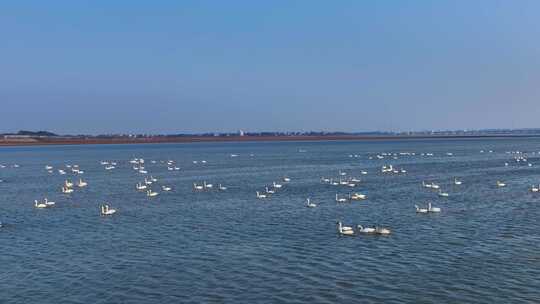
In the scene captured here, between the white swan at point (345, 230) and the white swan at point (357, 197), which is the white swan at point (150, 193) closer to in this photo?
the white swan at point (357, 197)

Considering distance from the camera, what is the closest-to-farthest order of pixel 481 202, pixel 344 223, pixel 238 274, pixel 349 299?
pixel 349 299 < pixel 238 274 < pixel 344 223 < pixel 481 202

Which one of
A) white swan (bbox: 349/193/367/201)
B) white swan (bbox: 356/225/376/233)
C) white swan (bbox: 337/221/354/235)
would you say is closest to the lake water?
white swan (bbox: 337/221/354/235)

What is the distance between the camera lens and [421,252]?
31.6 m

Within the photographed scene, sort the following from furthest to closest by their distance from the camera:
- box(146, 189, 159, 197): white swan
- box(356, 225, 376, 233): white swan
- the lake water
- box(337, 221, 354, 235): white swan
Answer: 1. box(146, 189, 159, 197): white swan
2. box(337, 221, 354, 235): white swan
3. box(356, 225, 376, 233): white swan
4. the lake water

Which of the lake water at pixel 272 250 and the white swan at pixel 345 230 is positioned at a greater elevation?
the white swan at pixel 345 230

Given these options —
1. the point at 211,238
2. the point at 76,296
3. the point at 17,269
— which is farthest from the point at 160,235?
the point at 76,296

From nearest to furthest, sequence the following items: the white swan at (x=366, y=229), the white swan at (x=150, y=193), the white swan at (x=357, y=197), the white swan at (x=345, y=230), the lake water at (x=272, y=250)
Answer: the lake water at (x=272, y=250) → the white swan at (x=366, y=229) → the white swan at (x=345, y=230) → the white swan at (x=357, y=197) → the white swan at (x=150, y=193)

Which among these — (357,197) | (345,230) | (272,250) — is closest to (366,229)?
(345,230)

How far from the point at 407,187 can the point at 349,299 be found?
42.0 meters

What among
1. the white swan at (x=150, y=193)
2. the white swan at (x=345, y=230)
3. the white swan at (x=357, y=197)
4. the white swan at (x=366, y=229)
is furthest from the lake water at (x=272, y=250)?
the white swan at (x=150, y=193)

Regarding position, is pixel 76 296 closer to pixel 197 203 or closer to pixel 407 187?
pixel 197 203

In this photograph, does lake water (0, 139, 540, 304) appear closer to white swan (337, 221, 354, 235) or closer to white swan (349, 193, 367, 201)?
white swan (337, 221, 354, 235)

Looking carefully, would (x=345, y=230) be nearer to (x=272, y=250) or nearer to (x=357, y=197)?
(x=272, y=250)

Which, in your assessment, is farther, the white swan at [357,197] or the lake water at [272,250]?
the white swan at [357,197]
